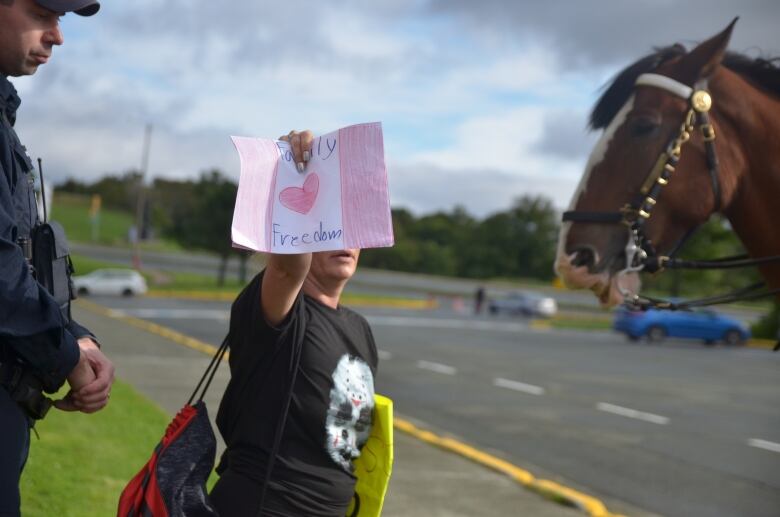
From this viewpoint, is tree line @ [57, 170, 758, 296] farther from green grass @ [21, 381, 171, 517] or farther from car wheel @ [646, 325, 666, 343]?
green grass @ [21, 381, 171, 517]

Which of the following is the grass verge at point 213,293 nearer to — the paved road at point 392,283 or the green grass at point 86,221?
the paved road at point 392,283

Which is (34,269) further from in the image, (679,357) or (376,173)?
(679,357)

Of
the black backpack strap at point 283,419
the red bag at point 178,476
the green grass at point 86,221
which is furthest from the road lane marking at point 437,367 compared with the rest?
the green grass at point 86,221

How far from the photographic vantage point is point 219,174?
154 ft

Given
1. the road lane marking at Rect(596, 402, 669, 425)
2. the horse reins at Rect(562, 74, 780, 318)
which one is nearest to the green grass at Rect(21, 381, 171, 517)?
the horse reins at Rect(562, 74, 780, 318)

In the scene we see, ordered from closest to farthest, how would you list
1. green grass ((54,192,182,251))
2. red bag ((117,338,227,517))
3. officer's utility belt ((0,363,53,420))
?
officer's utility belt ((0,363,53,420)) < red bag ((117,338,227,517)) < green grass ((54,192,182,251))

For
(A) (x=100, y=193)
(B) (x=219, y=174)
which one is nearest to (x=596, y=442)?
(B) (x=219, y=174)

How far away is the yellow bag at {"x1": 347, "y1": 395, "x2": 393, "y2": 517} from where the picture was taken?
121 inches

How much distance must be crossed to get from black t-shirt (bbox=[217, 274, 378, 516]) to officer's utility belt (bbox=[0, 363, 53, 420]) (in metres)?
0.76

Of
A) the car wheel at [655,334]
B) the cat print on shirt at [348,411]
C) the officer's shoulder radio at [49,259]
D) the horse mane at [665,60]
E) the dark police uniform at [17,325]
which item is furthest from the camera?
the car wheel at [655,334]

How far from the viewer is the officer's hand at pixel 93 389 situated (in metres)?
2.37

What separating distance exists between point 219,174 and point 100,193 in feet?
279

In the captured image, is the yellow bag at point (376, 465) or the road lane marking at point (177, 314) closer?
the yellow bag at point (376, 465)

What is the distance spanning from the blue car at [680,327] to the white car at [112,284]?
19612 millimetres
